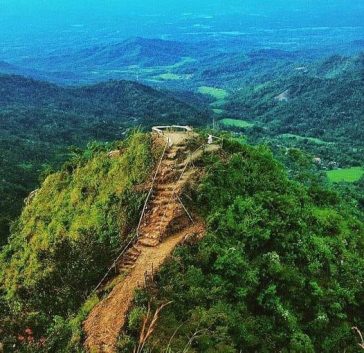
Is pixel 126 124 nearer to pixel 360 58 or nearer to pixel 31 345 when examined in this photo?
pixel 360 58

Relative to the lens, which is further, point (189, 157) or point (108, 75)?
point (108, 75)

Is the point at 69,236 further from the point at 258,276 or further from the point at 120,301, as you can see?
the point at 258,276

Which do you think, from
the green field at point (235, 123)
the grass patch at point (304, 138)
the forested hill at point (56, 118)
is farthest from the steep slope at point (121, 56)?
the grass patch at point (304, 138)

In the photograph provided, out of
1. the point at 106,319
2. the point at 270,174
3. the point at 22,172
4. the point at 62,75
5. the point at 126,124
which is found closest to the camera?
the point at 106,319

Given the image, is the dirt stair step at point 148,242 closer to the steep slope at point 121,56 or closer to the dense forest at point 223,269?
the dense forest at point 223,269

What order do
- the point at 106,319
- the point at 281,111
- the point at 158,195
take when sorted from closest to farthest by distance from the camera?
1. the point at 106,319
2. the point at 158,195
3. the point at 281,111

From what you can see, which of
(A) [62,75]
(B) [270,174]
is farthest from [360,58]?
(B) [270,174]

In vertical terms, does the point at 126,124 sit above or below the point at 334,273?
below
